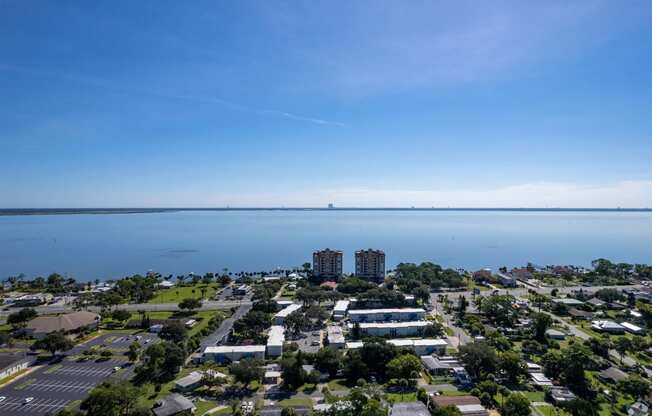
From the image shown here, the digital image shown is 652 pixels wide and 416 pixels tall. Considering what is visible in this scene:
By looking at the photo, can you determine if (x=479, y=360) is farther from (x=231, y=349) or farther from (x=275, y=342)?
(x=231, y=349)

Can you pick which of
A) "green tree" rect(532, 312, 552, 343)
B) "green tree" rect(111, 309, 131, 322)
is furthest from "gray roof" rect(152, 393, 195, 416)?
"green tree" rect(532, 312, 552, 343)

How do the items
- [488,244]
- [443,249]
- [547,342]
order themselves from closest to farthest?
[547,342], [443,249], [488,244]

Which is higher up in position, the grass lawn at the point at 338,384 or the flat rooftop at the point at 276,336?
the flat rooftop at the point at 276,336

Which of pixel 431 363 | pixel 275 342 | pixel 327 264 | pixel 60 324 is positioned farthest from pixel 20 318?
pixel 431 363

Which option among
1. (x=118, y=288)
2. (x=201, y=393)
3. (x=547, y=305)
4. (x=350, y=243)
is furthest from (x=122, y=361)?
(x=350, y=243)

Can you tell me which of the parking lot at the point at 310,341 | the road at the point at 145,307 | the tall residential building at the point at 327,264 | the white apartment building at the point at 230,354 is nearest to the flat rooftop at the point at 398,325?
the parking lot at the point at 310,341

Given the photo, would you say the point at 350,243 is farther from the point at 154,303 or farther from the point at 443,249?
the point at 154,303

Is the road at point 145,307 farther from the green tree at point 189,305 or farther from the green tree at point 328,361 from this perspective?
the green tree at point 328,361
